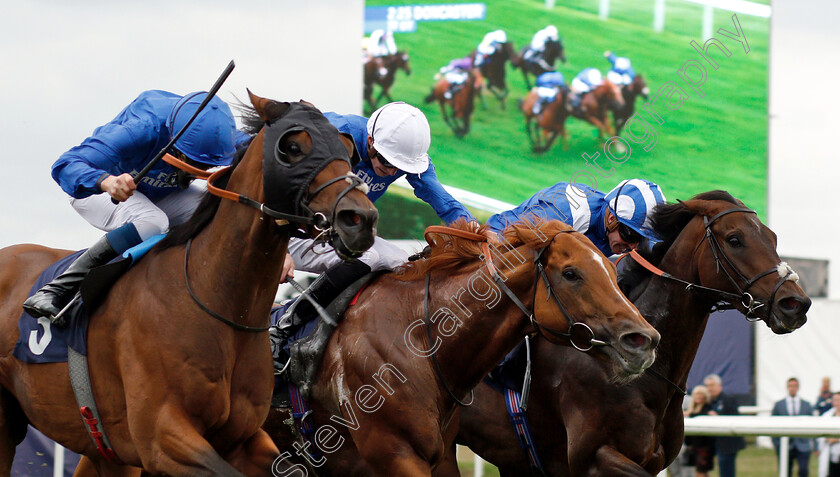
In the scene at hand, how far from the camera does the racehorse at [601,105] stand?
49.6 feet

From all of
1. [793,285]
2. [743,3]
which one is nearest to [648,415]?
[793,285]

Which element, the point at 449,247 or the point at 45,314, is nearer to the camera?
the point at 45,314

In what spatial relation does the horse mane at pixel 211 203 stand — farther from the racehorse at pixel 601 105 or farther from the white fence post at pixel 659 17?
the white fence post at pixel 659 17

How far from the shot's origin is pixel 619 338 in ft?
12.1

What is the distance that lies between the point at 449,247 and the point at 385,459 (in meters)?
0.99

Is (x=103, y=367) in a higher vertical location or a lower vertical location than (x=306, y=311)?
higher

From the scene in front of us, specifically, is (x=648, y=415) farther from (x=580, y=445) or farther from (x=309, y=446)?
(x=309, y=446)

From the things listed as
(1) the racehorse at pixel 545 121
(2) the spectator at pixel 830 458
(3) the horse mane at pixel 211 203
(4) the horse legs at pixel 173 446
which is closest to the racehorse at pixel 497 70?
(1) the racehorse at pixel 545 121

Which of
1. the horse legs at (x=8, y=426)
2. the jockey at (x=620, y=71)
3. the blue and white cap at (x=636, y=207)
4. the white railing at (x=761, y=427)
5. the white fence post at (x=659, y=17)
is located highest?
the blue and white cap at (x=636, y=207)

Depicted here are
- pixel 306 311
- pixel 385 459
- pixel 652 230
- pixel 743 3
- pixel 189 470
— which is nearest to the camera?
pixel 189 470

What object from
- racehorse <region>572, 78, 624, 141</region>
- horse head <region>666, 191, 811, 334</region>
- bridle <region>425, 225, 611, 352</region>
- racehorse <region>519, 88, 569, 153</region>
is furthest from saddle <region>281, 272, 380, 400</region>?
racehorse <region>519, 88, 569, 153</region>

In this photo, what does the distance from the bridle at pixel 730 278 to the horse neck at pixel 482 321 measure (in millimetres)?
1141

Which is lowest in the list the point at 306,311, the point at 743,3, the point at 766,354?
the point at 766,354

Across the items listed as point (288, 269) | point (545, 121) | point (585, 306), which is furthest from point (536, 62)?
point (585, 306)
